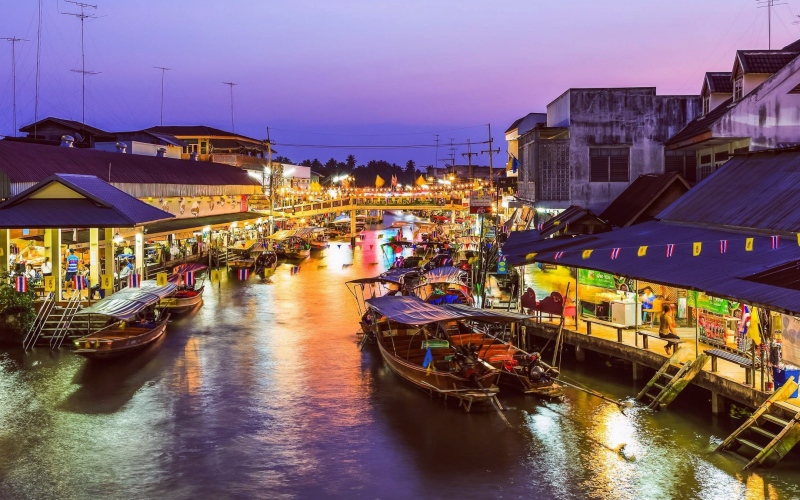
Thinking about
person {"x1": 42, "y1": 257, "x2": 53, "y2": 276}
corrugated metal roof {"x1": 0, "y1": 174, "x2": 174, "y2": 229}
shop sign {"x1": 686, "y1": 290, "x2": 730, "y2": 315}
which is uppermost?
corrugated metal roof {"x1": 0, "y1": 174, "x2": 174, "y2": 229}

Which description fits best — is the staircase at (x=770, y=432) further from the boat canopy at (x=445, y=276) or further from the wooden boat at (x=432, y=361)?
the boat canopy at (x=445, y=276)

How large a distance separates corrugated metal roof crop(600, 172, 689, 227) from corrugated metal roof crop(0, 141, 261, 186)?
1070 inches

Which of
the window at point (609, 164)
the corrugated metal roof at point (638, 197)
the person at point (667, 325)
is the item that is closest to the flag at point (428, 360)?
the person at point (667, 325)

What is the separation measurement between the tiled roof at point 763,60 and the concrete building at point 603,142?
Answer: 7856 millimetres

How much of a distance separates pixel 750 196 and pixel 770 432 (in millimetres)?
10397

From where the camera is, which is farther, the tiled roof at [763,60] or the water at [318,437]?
the tiled roof at [763,60]

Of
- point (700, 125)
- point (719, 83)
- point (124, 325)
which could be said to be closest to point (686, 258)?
point (700, 125)

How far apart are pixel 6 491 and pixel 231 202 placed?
55698 mm

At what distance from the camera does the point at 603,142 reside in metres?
41.1

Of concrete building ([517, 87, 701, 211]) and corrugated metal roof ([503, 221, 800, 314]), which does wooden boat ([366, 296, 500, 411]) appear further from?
concrete building ([517, 87, 701, 211])

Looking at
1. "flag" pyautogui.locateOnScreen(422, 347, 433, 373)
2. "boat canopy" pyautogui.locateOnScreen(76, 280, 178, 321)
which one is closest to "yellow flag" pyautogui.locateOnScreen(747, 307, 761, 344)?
"flag" pyautogui.locateOnScreen(422, 347, 433, 373)

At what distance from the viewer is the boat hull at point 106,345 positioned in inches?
1088

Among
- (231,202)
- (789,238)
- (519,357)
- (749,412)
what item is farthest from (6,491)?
(231,202)

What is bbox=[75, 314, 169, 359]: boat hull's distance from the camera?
90.6 ft
